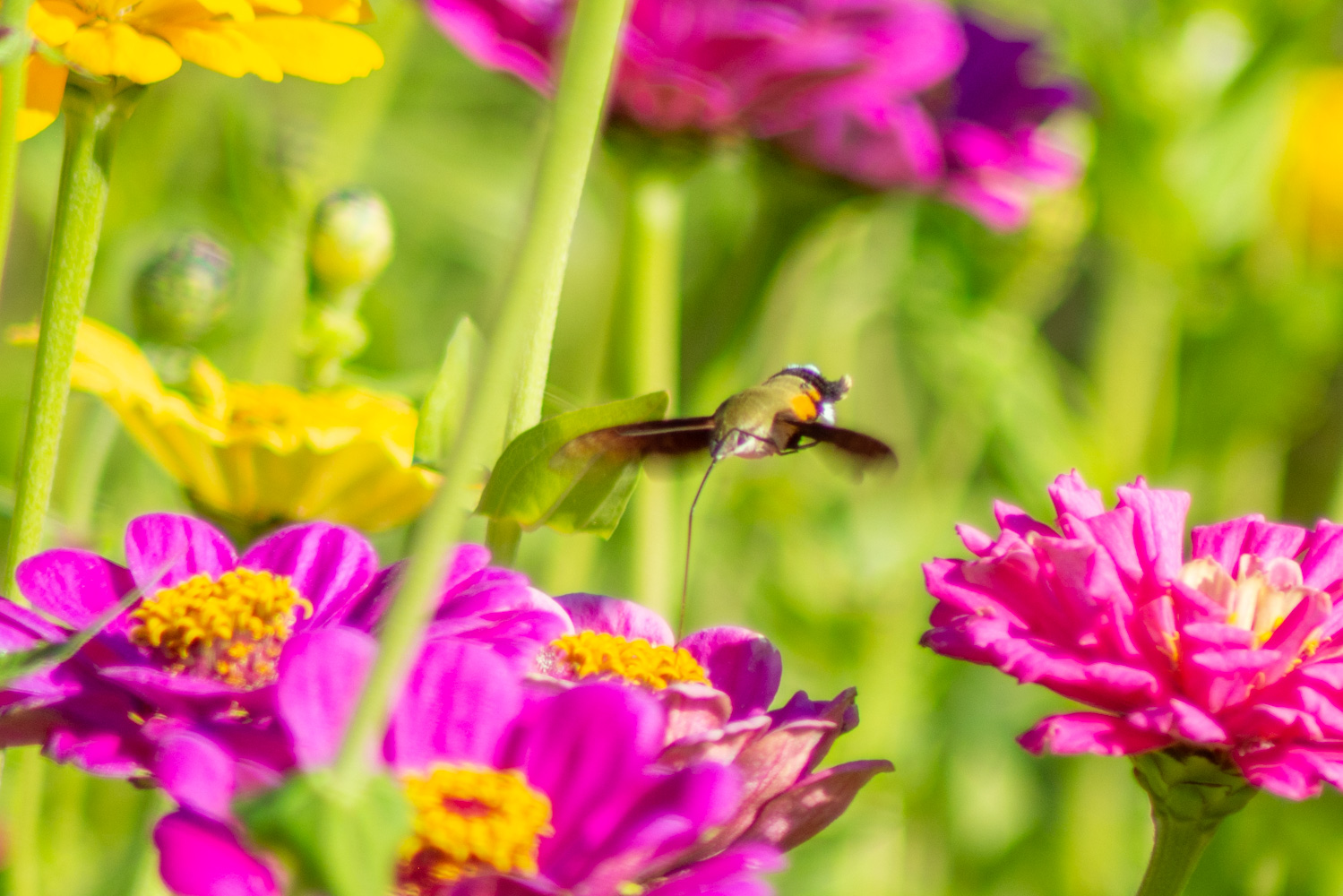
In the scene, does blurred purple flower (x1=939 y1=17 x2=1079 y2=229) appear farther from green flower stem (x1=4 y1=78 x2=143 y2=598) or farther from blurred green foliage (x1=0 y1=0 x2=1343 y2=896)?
green flower stem (x1=4 y1=78 x2=143 y2=598)

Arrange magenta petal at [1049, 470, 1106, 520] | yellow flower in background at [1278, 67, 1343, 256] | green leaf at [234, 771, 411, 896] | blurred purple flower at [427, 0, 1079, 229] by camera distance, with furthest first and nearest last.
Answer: yellow flower in background at [1278, 67, 1343, 256] → blurred purple flower at [427, 0, 1079, 229] → magenta petal at [1049, 470, 1106, 520] → green leaf at [234, 771, 411, 896]

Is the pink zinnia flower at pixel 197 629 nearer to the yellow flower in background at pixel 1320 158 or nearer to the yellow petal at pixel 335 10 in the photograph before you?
the yellow petal at pixel 335 10

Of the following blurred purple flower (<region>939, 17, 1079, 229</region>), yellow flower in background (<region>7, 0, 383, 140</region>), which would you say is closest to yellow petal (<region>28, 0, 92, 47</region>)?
yellow flower in background (<region>7, 0, 383, 140</region>)

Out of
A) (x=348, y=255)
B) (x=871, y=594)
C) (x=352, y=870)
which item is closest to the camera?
(x=352, y=870)

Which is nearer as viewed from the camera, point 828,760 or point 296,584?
point 296,584

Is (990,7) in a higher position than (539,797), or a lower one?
higher

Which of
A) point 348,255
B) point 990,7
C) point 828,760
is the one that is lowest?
point 828,760

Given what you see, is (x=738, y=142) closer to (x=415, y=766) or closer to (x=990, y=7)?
(x=415, y=766)

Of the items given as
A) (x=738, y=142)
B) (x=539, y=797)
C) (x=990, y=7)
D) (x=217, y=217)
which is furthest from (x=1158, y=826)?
(x=990, y=7)
